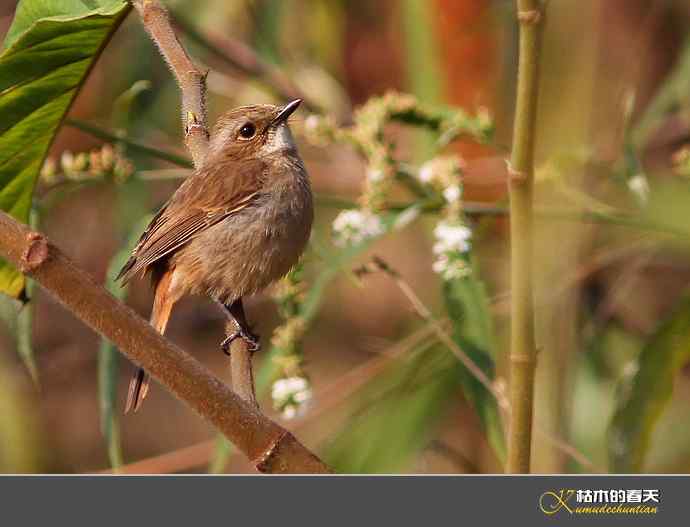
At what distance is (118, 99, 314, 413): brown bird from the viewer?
3307 millimetres

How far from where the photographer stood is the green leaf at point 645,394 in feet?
10.6

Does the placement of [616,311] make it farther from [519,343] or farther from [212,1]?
[519,343]

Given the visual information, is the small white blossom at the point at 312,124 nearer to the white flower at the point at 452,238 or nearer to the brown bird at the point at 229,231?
the brown bird at the point at 229,231

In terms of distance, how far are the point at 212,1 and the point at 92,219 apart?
1.22 m

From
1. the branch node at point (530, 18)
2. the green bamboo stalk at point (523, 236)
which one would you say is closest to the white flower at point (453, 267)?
the green bamboo stalk at point (523, 236)

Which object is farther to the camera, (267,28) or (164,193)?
(164,193)

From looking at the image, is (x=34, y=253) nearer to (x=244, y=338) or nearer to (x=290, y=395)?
(x=244, y=338)

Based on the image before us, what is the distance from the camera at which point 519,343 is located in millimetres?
2143

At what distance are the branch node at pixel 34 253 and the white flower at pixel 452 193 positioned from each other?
1.56 meters

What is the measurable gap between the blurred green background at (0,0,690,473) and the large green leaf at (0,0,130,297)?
0.33 metres

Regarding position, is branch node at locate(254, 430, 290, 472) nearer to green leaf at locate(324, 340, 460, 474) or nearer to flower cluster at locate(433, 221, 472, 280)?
flower cluster at locate(433, 221, 472, 280)

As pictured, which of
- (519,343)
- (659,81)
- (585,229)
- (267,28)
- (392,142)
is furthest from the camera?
(659,81)

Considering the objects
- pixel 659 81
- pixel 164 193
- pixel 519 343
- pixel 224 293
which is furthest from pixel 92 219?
pixel 519 343
